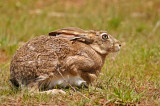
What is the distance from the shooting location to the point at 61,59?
4.56 meters

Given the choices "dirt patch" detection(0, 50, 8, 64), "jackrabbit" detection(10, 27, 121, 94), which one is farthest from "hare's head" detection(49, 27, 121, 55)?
"dirt patch" detection(0, 50, 8, 64)

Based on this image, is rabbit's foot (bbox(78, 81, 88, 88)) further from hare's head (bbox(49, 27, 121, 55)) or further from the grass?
hare's head (bbox(49, 27, 121, 55))

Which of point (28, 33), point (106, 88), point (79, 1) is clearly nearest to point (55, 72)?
point (106, 88)

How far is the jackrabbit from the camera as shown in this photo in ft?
14.4

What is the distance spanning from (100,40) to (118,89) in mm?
1044

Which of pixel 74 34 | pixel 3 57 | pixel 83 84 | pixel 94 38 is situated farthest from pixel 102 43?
pixel 3 57

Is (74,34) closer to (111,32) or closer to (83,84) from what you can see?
(83,84)

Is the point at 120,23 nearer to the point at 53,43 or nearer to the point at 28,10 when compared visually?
the point at 28,10

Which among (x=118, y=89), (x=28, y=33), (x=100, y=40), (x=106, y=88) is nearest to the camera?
(x=118, y=89)

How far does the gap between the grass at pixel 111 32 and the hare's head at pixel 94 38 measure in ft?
1.43

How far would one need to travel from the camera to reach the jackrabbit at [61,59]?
4387mm

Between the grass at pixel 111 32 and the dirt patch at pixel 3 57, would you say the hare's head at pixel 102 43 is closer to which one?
the grass at pixel 111 32

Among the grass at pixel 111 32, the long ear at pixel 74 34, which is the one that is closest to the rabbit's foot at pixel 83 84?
the grass at pixel 111 32

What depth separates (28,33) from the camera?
7969mm
